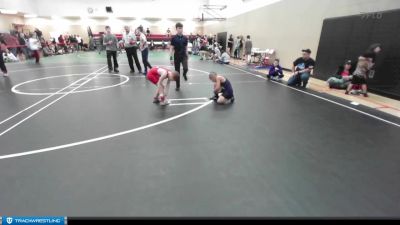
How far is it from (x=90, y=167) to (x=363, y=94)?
7.01 m

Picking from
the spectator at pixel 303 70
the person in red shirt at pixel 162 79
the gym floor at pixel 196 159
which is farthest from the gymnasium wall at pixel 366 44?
the person in red shirt at pixel 162 79

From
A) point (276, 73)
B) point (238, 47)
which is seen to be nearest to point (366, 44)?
point (276, 73)

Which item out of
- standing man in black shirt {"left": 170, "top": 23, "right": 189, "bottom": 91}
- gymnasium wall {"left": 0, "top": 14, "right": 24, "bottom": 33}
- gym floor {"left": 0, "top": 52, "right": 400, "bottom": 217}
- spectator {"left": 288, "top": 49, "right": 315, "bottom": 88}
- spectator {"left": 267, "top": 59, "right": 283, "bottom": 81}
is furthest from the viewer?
gymnasium wall {"left": 0, "top": 14, "right": 24, "bottom": 33}

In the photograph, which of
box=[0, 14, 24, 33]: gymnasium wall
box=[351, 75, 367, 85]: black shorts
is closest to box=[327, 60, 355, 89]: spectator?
box=[351, 75, 367, 85]: black shorts

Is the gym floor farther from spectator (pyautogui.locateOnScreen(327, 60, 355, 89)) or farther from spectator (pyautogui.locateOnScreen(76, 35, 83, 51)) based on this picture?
spectator (pyautogui.locateOnScreen(76, 35, 83, 51))

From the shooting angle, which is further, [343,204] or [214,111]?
[214,111]

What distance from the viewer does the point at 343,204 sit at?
2291 mm

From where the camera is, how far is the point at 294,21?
37.4 ft

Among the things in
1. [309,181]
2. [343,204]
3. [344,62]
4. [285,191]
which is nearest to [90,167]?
[285,191]

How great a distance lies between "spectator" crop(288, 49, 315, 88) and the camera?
7832 mm

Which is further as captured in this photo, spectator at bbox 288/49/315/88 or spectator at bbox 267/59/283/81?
spectator at bbox 267/59/283/81

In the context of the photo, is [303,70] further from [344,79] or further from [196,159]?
[196,159]

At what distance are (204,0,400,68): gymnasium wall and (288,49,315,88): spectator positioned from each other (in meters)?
2.14

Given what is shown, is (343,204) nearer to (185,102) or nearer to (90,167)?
(90,167)
